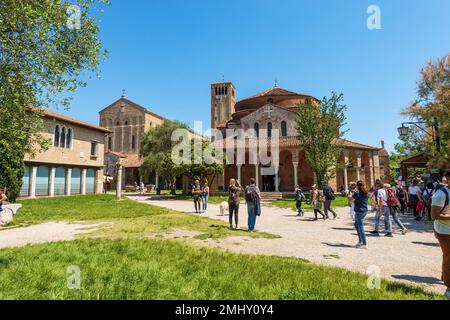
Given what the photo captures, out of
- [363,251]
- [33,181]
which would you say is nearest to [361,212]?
[363,251]

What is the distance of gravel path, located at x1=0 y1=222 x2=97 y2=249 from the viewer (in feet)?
24.1

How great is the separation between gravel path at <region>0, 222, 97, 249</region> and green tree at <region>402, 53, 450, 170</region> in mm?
18019

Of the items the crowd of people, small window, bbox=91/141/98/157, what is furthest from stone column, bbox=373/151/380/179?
small window, bbox=91/141/98/157

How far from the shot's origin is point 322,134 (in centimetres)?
2242

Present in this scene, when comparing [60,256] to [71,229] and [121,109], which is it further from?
[121,109]

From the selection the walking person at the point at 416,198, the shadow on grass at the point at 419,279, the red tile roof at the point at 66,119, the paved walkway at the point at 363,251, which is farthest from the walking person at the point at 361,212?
the red tile roof at the point at 66,119

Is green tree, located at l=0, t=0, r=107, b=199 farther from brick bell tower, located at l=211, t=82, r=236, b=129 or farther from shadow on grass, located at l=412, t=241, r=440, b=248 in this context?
brick bell tower, located at l=211, t=82, r=236, b=129

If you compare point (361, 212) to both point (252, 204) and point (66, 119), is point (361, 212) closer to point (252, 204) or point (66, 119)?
point (252, 204)

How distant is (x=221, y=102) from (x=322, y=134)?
1672 inches

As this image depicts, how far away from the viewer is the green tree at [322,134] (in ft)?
72.0

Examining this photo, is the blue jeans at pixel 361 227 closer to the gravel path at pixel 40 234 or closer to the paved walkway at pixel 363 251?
the paved walkway at pixel 363 251
